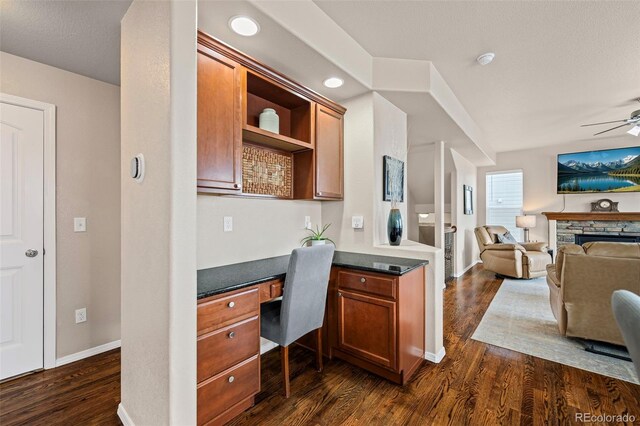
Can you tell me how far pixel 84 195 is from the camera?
2.35 m

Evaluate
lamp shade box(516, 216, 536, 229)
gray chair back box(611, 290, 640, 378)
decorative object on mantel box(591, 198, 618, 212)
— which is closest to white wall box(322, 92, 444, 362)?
gray chair back box(611, 290, 640, 378)

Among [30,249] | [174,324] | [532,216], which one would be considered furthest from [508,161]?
[30,249]

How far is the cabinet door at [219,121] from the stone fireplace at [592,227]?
21.3ft

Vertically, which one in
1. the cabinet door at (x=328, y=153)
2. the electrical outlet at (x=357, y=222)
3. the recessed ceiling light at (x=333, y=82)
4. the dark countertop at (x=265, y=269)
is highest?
the recessed ceiling light at (x=333, y=82)

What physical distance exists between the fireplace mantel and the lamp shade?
0.33m

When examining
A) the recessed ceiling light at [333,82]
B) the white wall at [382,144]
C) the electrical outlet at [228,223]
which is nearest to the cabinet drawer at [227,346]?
the electrical outlet at [228,223]

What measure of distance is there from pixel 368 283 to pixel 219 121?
1503 mm

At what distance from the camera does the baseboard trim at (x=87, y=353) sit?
222 cm

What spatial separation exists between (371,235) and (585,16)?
7.31ft

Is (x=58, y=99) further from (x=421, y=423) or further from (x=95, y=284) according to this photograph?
(x=421, y=423)

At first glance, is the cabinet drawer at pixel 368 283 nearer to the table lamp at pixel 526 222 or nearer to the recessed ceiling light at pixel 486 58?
the recessed ceiling light at pixel 486 58

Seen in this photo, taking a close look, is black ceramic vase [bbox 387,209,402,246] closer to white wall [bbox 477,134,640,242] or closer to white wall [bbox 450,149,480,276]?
white wall [bbox 450,149,480,276]

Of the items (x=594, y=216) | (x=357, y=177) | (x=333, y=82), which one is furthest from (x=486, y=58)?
(x=594, y=216)

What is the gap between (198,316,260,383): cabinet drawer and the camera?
4.75 ft
